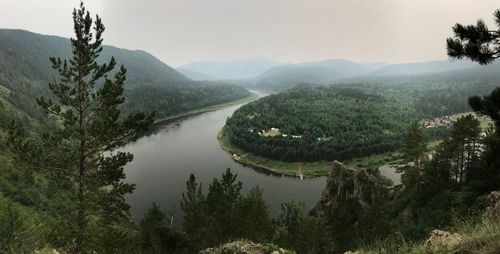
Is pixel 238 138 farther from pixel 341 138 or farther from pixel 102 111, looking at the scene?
pixel 102 111

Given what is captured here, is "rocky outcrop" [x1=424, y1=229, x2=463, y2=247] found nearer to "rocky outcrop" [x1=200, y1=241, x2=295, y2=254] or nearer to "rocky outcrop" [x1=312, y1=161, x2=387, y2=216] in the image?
"rocky outcrop" [x1=200, y1=241, x2=295, y2=254]

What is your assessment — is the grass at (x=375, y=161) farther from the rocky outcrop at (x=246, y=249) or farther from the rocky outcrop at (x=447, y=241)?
the rocky outcrop at (x=447, y=241)

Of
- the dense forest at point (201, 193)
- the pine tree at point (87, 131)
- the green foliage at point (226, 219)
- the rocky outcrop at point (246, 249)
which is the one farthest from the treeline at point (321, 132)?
the rocky outcrop at point (246, 249)

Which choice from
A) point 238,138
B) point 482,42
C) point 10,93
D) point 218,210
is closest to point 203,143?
point 238,138

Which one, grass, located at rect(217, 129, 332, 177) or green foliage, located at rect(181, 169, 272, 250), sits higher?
green foliage, located at rect(181, 169, 272, 250)

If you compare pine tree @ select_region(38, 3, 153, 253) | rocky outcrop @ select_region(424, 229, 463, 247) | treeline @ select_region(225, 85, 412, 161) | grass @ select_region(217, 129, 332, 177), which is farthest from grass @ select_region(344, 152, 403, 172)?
rocky outcrop @ select_region(424, 229, 463, 247)

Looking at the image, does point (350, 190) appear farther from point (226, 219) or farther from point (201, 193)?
point (226, 219)
